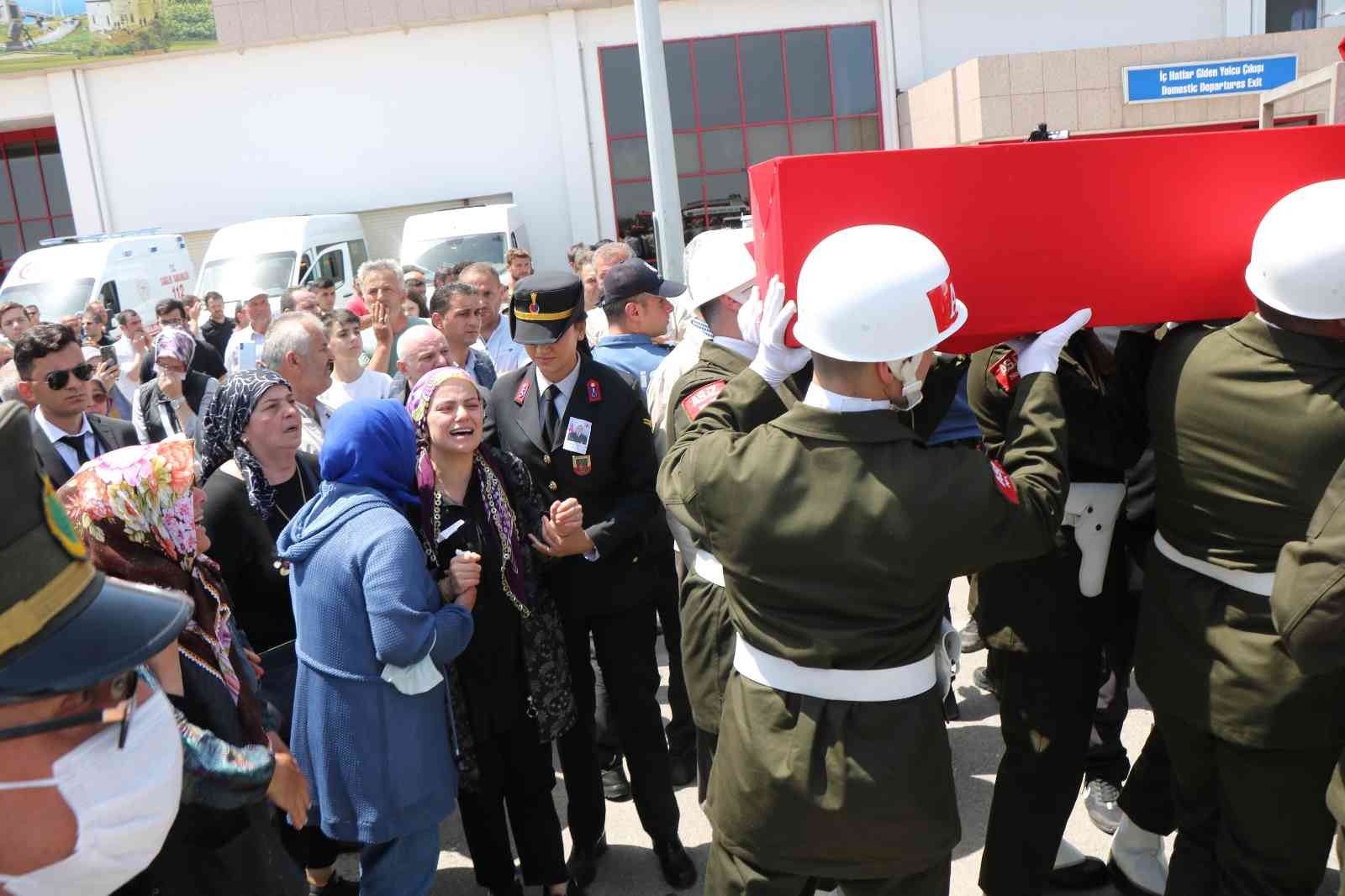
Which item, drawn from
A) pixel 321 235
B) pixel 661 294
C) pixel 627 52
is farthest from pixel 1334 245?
pixel 627 52

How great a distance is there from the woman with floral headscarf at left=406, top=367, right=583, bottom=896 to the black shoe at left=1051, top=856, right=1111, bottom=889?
1.55m

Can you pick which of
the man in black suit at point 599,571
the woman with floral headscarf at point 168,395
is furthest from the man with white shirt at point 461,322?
the man in black suit at point 599,571

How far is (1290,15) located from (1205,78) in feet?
14.4

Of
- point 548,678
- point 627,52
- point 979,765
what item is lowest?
point 979,765

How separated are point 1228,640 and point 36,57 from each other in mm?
27462

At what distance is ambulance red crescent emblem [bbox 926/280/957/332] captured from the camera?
2.07m

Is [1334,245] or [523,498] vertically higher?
[1334,245]

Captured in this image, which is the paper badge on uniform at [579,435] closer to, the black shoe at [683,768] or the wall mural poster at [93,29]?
the black shoe at [683,768]

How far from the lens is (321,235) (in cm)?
1784

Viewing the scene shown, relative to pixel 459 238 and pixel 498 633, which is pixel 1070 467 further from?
pixel 459 238

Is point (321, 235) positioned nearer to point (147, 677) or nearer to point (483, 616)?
point (483, 616)

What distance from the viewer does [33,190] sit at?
25.5m

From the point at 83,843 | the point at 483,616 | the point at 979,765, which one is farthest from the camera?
the point at 979,765

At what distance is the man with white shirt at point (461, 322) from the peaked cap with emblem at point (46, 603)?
4046 millimetres
